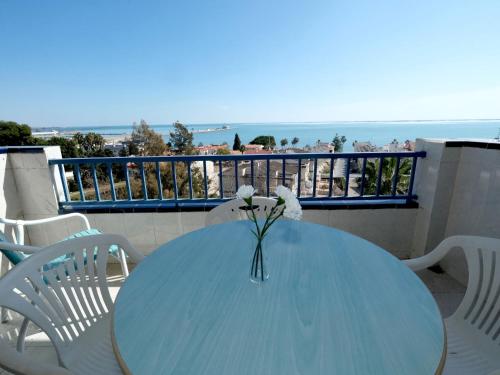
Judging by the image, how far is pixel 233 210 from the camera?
168cm

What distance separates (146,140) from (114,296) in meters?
14.3

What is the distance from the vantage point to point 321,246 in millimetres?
1076

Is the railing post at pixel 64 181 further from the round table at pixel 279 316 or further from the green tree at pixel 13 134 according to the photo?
the green tree at pixel 13 134

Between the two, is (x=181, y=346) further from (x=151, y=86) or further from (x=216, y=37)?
(x=151, y=86)

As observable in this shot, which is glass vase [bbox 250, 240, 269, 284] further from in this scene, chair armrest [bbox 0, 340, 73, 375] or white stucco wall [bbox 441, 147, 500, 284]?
white stucco wall [bbox 441, 147, 500, 284]

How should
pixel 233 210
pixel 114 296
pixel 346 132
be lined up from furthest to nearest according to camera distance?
pixel 346 132 < pixel 114 296 < pixel 233 210

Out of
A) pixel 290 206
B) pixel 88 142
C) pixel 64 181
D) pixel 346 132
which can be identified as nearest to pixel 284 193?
pixel 290 206

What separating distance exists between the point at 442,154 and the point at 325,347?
2.57m

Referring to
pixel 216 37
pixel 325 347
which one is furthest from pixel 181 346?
pixel 216 37

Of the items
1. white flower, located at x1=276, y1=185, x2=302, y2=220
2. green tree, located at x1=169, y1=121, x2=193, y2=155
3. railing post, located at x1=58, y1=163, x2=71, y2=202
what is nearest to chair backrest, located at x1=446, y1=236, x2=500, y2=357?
white flower, located at x1=276, y1=185, x2=302, y2=220

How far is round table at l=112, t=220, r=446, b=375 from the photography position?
0.52 m

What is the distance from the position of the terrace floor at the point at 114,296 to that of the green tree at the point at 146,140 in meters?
13.2

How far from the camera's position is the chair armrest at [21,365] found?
1.73ft

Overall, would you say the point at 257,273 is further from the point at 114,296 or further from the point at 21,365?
the point at 114,296
